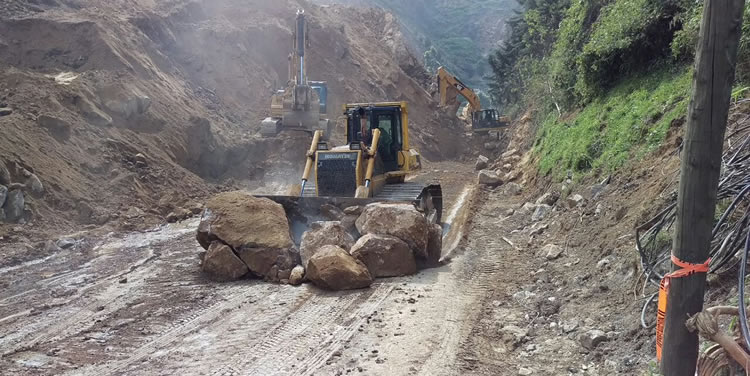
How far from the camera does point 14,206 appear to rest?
1243 cm

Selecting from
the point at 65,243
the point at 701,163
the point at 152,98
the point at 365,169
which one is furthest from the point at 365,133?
the point at 152,98

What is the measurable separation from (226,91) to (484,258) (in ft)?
74.0

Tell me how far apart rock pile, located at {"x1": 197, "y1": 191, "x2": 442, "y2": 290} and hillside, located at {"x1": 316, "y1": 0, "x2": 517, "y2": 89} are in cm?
6897

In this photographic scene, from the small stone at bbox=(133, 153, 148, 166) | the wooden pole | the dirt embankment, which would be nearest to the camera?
the wooden pole

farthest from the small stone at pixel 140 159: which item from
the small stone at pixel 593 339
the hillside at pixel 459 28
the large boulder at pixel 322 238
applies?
the hillside at pixel 459 28

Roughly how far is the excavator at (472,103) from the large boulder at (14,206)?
73.2 feet

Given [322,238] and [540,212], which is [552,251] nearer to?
[540,212]

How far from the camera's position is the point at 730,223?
17.5 feet

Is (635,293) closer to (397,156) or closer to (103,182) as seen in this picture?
(397,156)

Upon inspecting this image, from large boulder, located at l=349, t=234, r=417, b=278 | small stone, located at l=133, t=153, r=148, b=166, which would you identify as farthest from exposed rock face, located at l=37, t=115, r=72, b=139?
large boulder, located at l=349, t=234, r=417, b=278

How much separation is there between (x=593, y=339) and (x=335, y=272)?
365 cm

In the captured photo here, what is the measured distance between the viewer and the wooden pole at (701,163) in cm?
336

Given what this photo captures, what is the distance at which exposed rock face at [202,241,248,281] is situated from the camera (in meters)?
8.93

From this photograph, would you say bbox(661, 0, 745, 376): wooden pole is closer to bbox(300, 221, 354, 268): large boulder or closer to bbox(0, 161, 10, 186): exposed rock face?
bbox(300, 221, 354, 268): large boulder
